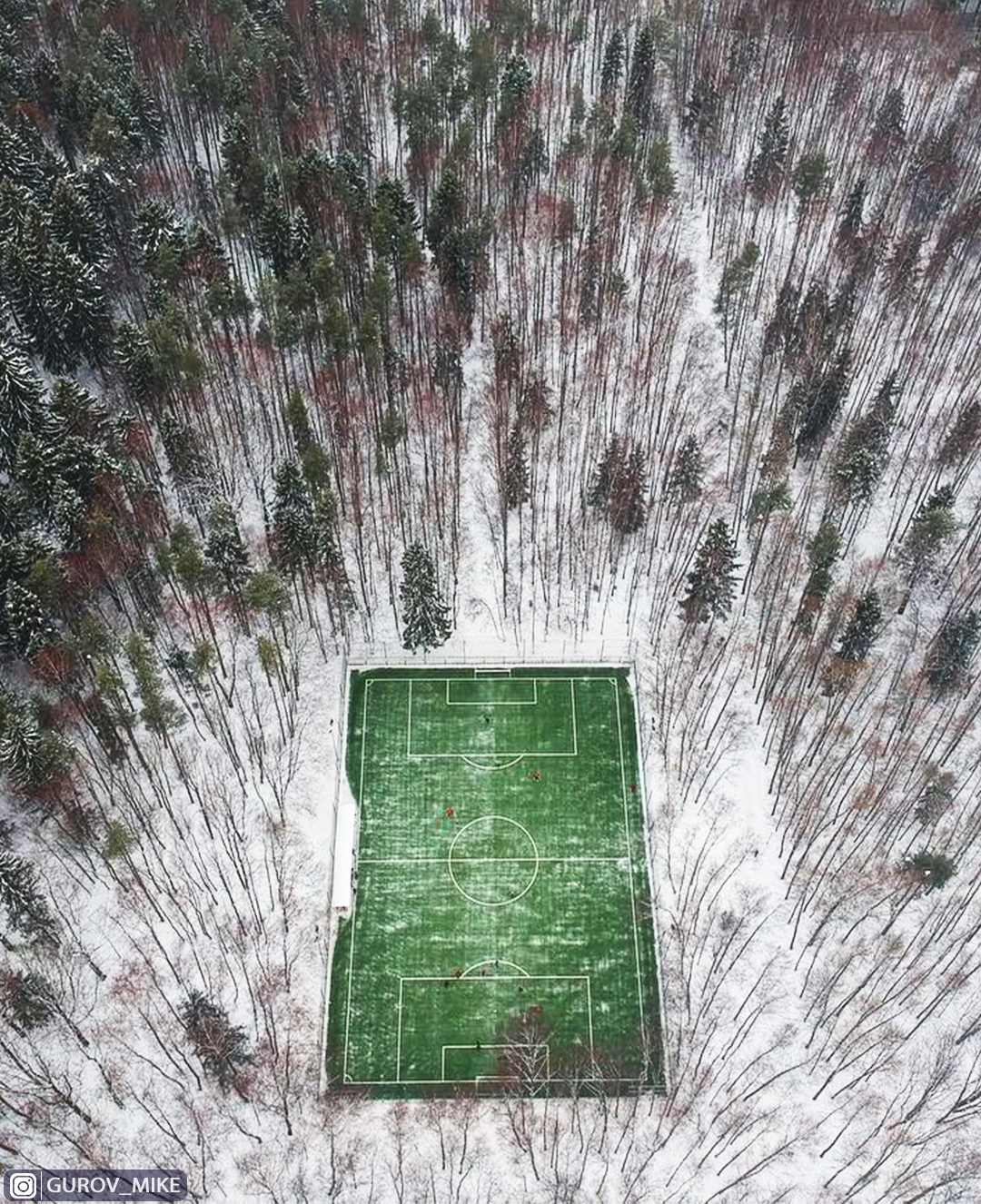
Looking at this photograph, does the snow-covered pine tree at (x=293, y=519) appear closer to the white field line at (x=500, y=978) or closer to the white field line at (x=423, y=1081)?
the white field line at (x=500, y=978)

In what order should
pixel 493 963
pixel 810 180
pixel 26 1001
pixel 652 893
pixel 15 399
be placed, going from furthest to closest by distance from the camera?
pixel 810 180 → pixel 15 399 → pixel 652 893 → pixel 493 963 → pixel 26 1001

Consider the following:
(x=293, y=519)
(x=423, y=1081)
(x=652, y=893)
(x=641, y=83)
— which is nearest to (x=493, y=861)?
(x=652, y=893)

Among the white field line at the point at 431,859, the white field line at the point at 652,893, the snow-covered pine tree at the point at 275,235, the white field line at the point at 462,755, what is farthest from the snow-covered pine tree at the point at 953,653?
the snow-covered pine tree at the point at 275,235

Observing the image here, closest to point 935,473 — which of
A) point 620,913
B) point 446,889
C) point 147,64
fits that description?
point 620,913

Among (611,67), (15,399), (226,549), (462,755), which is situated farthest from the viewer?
(611,67)

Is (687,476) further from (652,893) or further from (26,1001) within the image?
(26,1001)

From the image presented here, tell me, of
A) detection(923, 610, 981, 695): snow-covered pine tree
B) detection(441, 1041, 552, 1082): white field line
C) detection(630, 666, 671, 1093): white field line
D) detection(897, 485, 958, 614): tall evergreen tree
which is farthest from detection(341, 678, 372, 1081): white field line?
detection(897, 485, 958, 614): tall evergreen tree

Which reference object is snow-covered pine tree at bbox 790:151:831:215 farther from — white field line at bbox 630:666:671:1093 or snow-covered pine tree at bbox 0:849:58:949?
snow-covered pine tree at bbox 0:849:58:949
